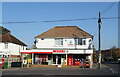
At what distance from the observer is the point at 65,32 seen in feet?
144

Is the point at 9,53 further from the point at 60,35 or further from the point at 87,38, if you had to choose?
the point at 87,38

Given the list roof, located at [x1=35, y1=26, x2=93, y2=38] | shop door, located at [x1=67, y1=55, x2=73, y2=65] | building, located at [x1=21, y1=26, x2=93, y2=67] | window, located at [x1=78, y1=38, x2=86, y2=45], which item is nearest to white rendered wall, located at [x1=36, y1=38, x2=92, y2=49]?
building, located at [x1=21, y1=26, x2=93, y2=67]

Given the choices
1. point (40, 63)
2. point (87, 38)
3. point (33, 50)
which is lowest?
point (40, 63)

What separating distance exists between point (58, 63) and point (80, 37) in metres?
7.08

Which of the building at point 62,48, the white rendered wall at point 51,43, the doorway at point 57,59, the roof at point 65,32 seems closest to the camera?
the building at point 62,48

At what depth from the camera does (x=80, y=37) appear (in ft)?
136

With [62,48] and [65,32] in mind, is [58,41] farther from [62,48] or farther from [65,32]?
[65,32]

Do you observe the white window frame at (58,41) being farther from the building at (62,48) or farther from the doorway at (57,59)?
the doorway at (57,59)

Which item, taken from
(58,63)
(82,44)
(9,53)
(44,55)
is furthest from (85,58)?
(9,53)

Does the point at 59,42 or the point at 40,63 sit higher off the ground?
the point at 59,42

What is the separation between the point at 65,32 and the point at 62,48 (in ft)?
14.5

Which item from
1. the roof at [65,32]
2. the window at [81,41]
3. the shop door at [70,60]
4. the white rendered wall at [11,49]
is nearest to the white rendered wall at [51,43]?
the window at [81,41]

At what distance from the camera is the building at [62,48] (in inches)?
1565

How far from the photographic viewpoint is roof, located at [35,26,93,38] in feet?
139
